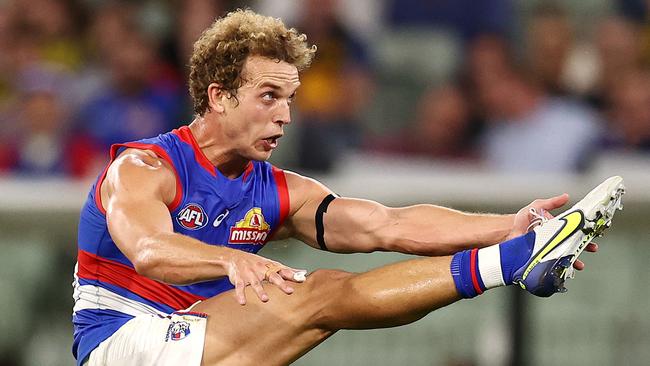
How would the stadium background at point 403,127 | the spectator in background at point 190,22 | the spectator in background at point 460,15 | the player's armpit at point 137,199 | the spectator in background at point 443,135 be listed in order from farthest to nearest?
1. the spectator in background at point 460,15
2. the spectator in background at point 190,22
3. the spectator in background at point 443,135
4. the stadium background at point 403,127
5. the player's armpit at point 137,199

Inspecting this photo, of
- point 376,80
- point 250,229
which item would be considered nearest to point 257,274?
point 250,229

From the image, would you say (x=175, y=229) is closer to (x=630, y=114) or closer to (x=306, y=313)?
(x=306, y=313)

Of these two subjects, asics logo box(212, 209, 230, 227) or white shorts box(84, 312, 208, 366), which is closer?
white shorts box(84, 312, 208, 366)

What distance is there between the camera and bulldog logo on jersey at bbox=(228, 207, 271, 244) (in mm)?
5353

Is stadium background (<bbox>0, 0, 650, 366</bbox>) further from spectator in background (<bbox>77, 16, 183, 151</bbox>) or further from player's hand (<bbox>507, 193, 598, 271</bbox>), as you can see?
player's hand (<bbox>507, 193, 598, 271</bbox>)

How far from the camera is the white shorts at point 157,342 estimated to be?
5.05 meters

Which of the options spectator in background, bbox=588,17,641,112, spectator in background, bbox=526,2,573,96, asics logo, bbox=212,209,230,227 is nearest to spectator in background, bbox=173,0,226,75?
spectator in background, bbox=526,2,573,96

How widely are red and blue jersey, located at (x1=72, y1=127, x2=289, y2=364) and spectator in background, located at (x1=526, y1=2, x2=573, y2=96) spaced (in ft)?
11.9

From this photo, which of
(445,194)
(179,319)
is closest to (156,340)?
(179,319)

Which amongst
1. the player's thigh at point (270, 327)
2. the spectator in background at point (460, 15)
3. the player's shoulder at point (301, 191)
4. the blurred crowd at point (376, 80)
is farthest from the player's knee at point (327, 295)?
the spectator in background at point (460, 15)

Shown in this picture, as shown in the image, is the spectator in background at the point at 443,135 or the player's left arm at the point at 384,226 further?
the spectator in background at the point at 443,135

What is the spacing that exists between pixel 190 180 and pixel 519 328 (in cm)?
457

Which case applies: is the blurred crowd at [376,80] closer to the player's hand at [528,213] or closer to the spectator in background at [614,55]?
the spectator in background at [614,55]

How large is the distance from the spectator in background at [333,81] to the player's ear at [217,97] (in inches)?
117
